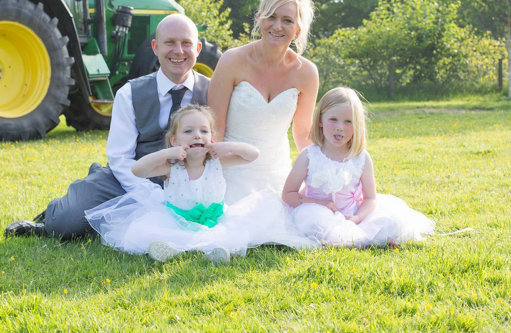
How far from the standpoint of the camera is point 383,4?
2203 centimetres

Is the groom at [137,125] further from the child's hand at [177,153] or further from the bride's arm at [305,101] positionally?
the bride's arm at [305,101]

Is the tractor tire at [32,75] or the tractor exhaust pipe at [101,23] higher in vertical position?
the tractor exhaust pipe at [101,23]

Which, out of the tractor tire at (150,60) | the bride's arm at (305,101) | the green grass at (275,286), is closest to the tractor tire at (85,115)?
the tractor tire at (150,60)

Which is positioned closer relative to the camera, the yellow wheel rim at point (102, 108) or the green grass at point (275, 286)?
the green grass at point (275, 286)

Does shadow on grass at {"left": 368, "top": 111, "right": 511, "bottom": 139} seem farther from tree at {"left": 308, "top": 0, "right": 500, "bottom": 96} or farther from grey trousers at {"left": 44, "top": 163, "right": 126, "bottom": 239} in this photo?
tree at {"left": 308, "top": 0, "right": 500, "bottom": 96}

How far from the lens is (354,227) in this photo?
11.3ft

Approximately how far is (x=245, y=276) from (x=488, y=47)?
1872 centimetres

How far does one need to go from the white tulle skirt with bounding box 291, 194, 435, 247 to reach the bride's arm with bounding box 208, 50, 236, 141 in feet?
3.02

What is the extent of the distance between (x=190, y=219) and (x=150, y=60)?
5.40m

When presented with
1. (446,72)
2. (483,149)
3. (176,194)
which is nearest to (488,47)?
(446,72)

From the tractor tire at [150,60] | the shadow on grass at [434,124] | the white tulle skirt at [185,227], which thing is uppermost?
the tractor tire at [150,60]

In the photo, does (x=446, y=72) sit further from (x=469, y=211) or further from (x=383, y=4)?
(x=469, y=211)

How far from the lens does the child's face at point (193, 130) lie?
335cm

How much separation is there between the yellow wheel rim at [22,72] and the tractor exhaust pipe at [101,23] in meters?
1.13
